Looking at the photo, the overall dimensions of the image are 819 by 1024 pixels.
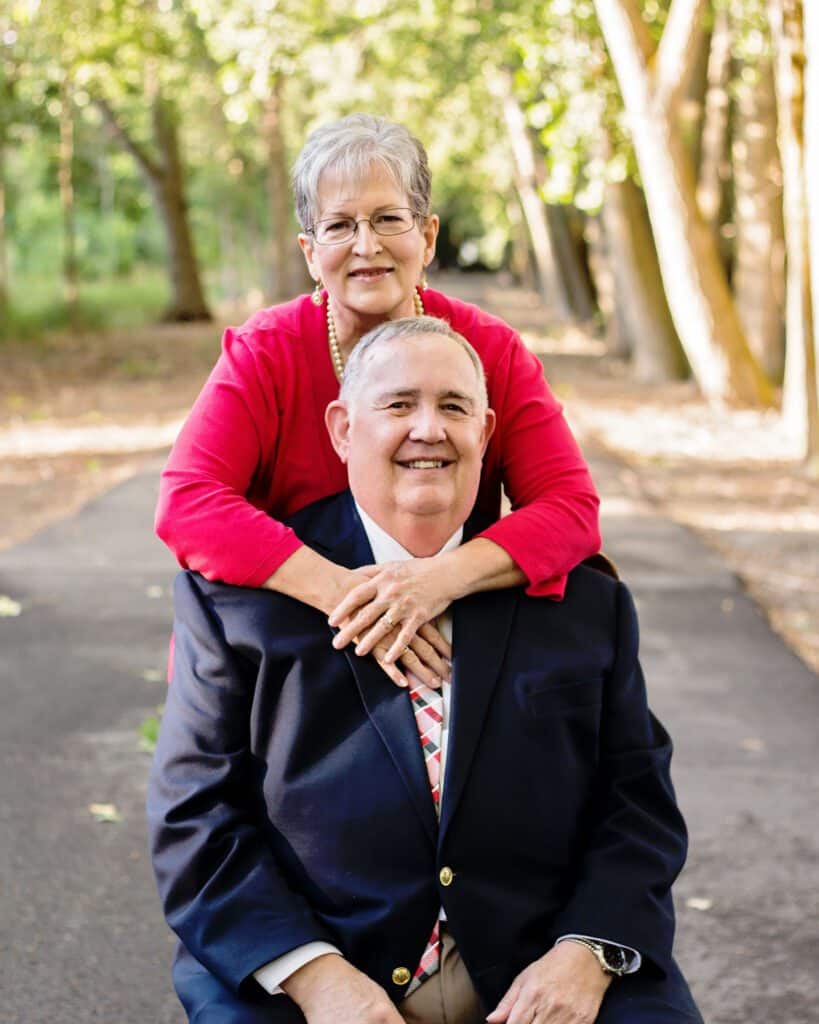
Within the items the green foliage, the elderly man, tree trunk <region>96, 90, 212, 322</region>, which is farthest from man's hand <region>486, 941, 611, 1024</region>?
tree trunk <region>96, 90, 212, 322</region>

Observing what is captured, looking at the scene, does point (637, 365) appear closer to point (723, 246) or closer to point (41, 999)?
point (723, 246)

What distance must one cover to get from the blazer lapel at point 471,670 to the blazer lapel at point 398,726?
0.04 m

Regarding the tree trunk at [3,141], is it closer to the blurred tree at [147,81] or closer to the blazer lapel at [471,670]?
the blurred tree at [147,81]

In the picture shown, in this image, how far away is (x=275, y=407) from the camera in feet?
10.5

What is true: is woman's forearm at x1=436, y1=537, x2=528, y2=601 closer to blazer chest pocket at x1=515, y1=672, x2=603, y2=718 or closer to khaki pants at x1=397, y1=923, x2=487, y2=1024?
blazer chest pocket at x1=515, y1=672, x2=603, y2=718

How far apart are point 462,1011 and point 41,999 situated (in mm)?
1484

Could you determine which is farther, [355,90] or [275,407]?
[355,90]

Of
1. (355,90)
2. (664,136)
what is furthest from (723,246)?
(355,90)

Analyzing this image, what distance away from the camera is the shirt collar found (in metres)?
2.89

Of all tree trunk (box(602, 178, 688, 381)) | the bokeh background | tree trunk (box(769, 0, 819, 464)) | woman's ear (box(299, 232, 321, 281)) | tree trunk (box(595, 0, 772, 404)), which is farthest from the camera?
tree trunk (box(602, 178, 688, 381))

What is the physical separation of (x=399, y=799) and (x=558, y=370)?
20.3m

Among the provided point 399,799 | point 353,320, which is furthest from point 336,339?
point 399,799

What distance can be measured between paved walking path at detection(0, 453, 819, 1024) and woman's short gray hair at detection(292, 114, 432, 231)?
203 cm

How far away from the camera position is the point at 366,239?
10.0ft
